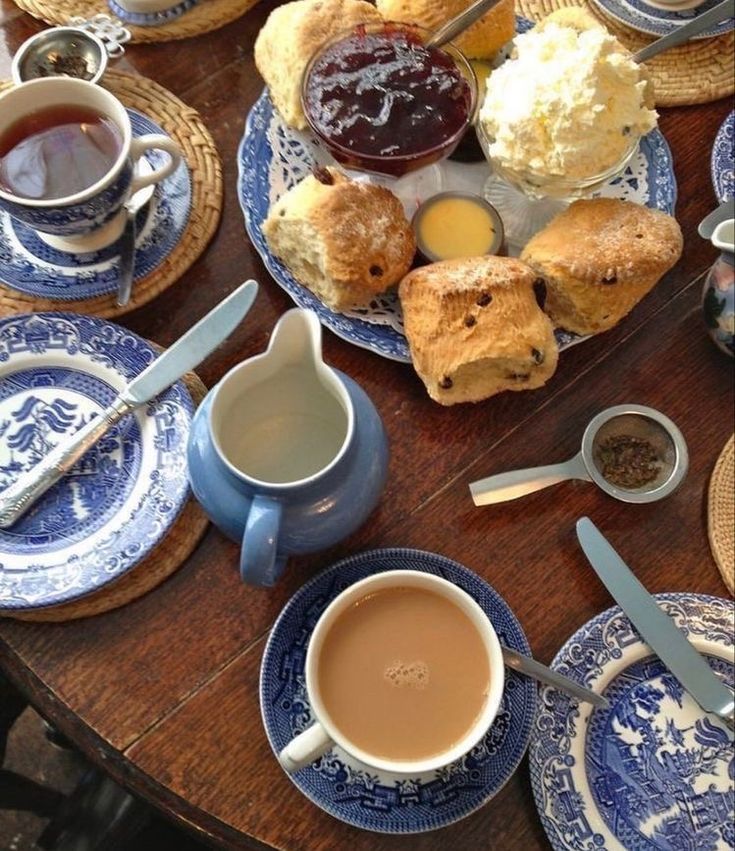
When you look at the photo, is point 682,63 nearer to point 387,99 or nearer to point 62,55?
point 387,99

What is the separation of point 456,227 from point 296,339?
329 mm

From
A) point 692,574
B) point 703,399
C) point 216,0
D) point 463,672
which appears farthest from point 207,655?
point 216,0

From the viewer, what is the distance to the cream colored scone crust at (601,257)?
106 centimetres

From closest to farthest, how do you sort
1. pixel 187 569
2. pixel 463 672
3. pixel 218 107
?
1. pixel 463 672
2. pixel 187 569
3. pixel 218 107

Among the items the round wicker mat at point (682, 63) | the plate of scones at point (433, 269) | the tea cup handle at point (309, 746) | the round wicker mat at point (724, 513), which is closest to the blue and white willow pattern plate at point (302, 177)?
the plate of scones at point (433, 269)

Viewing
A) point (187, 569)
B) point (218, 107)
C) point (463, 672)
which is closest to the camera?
point (463, 672)

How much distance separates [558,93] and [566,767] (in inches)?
29.2

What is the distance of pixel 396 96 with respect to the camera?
1157mm

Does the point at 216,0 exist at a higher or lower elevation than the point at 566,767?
higher

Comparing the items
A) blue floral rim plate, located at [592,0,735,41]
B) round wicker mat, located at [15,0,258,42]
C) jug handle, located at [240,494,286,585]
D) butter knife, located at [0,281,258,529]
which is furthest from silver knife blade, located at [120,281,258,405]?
blue floral rim plate, located at [592,0,735,41]

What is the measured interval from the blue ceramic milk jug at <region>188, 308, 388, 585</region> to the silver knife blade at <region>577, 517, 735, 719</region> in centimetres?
26

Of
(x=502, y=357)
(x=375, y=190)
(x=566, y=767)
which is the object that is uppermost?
(x=375, y=190)

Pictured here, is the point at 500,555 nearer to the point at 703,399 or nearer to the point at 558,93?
the point at 703,399

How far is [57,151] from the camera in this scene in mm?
1103
